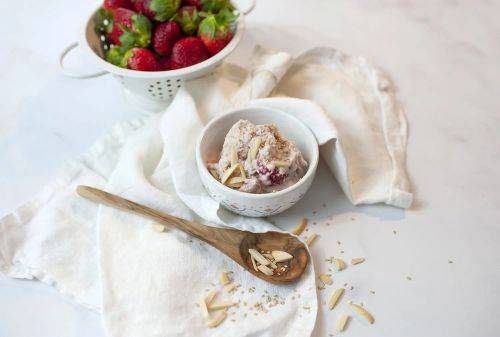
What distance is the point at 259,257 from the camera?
2.68ft

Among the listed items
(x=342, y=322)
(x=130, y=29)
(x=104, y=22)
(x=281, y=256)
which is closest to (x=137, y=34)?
(x=130, y=29)

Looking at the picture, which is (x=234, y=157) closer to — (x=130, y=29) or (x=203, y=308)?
(x=203, y=308)

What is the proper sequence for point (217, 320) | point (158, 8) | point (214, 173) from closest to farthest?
point (217, 320) < point (214, 173) < point (158, 8)

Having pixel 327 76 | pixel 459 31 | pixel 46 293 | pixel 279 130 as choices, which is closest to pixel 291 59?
pixel 327 76

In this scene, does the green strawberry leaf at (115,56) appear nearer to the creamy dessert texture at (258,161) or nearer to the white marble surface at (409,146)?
the white marble surface at (409,146)

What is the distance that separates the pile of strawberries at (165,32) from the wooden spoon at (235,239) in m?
0.25

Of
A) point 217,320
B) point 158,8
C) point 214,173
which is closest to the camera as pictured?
point 217,320

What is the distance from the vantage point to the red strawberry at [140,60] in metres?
0.95

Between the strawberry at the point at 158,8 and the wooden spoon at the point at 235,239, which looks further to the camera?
the strawberry at the point at 158,8

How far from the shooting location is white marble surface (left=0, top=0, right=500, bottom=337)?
0.78m

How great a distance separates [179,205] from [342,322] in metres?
0.33

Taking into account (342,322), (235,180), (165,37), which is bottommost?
(342,322)

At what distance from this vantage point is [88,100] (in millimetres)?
1101

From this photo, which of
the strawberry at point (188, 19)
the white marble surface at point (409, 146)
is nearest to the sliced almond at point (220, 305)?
the white marble surface at point (409, 146)
